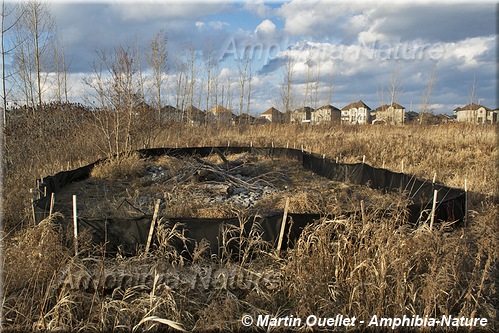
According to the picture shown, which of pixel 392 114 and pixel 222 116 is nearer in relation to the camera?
pixel 392 114

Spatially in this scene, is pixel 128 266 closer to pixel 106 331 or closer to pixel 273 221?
pixel 106 331


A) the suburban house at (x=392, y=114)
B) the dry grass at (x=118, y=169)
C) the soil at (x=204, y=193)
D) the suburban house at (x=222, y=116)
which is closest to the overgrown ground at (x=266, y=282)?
the soil at (x=204, y=193)

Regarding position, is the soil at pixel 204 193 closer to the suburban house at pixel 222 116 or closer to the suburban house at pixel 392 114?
the suburban house at pixel 222 116

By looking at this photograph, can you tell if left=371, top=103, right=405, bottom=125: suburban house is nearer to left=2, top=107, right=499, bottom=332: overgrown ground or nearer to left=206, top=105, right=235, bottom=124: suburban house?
left=206, top=105, right=235, bottom=124: suburban house

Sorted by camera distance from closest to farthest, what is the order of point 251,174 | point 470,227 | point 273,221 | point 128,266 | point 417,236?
point 417,236, point 128,266, point 273,221, point 470,227, point 251,174

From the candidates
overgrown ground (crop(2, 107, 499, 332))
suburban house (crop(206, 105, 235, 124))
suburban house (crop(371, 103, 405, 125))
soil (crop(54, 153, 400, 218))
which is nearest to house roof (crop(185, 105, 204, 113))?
suburban house (crop(206, 105, 235, 124))

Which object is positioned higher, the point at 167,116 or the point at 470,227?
the point at 167,116

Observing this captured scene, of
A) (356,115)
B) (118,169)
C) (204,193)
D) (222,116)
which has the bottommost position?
(204,193)

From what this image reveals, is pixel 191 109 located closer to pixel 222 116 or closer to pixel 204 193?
pixel 222 116

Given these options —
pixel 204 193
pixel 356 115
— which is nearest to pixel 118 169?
pixel 204 193

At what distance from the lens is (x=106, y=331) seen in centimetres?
305

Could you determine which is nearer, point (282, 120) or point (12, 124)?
point (12, 124)

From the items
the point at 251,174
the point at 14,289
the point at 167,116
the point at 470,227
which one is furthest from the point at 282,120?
the point at 14,289

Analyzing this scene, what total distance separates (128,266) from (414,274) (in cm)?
309
